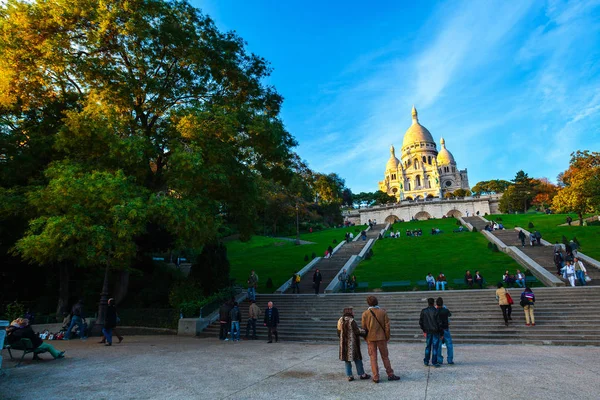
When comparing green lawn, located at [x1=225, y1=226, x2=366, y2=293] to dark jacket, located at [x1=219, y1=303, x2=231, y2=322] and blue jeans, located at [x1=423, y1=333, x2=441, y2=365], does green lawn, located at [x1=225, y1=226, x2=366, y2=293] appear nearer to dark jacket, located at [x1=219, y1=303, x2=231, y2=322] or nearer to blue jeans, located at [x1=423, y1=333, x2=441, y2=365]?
dark jacket, located at [x1=219, y1=303, x2=231, y2=322]

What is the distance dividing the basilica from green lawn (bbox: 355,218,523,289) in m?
80.5

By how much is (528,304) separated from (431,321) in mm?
6868

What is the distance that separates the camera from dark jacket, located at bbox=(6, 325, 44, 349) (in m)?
8.47

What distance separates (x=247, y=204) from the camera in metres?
17.8

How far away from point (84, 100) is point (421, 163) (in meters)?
115

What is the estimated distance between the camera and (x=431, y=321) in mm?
7547

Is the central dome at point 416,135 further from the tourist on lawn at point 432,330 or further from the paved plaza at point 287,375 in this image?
the tourist on lawn at point 432,330

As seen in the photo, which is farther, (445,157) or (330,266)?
(445,157)

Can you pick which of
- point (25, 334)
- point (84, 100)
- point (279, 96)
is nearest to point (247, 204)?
point (279, 96)

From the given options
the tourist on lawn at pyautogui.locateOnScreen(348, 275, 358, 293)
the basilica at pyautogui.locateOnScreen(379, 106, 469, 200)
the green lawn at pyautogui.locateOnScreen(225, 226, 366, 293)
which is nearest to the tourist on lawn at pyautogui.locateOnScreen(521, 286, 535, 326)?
the tourist on lawn at pyautogui.locateOnScreen(348, 275, 358, 293)

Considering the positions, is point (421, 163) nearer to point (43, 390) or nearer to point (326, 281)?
point (326, 281)

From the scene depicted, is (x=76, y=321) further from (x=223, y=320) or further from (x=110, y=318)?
(x=223, y=320)

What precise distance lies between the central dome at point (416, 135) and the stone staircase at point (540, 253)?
3734 inches

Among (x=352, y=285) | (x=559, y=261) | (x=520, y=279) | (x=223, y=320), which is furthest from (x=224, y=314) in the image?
(x=559, y=261)
